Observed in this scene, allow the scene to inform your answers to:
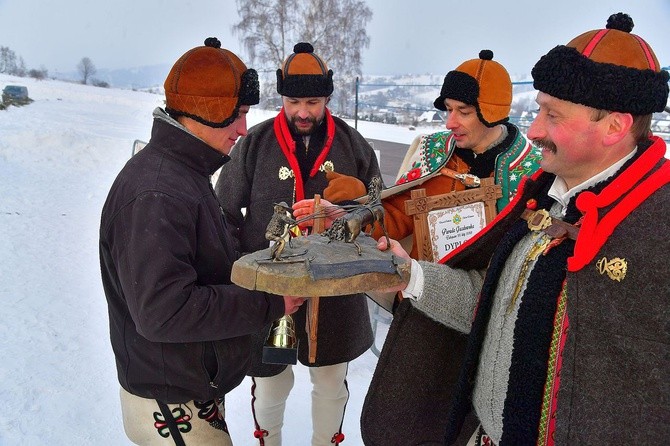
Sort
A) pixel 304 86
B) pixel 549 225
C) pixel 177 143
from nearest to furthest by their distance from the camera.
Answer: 1. pixel 549 225
2. pixel 177 143
3. pixel 304 86

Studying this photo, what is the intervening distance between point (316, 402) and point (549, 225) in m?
1.95

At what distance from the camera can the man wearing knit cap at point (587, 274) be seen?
1248mm

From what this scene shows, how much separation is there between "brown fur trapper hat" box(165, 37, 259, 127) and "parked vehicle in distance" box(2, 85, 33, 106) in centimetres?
1771

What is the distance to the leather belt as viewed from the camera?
1.47m

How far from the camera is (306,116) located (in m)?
2.88

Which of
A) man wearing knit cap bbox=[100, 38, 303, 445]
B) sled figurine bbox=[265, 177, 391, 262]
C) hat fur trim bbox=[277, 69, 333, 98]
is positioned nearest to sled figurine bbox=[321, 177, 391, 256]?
sled figurine bbox=[265, 177, 391, 262]

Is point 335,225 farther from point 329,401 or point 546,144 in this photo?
point 329,401

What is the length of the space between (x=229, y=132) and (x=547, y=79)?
1.14 m

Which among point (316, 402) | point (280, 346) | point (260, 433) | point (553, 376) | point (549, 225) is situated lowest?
point (260, 433)

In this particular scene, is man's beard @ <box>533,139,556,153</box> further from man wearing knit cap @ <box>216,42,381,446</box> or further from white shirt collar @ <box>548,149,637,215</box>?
man wearing knit cap @ <box>216,42,381,446</box>

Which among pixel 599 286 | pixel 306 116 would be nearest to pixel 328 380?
pixel 306 116

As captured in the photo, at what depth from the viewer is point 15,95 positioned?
18016 mm

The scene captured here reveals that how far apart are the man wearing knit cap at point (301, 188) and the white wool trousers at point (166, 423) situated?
874mm

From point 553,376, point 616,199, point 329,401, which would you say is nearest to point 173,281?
point 553,376
